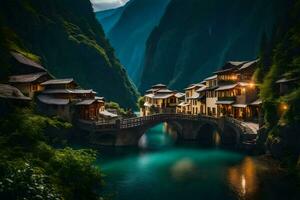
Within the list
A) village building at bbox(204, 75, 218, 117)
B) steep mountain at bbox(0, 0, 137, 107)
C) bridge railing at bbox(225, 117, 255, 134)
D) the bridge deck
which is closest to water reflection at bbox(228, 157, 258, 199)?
bridge railing at bbox(225, 117, 255, 134)

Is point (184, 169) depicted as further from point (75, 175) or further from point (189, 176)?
point (75, 175)

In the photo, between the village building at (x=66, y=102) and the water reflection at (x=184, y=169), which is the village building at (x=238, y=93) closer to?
the water reflection at (x=184, y=169)

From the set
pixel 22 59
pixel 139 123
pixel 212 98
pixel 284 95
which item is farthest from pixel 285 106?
pixel 22 59

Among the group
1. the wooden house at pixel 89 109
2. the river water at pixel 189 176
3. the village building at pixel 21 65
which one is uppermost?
the village building at pixel 21 65

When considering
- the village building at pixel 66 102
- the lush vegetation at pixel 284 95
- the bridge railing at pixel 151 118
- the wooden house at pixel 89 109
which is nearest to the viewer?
the lush vegetation at pixel 284 95

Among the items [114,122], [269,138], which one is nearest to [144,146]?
[114,122]

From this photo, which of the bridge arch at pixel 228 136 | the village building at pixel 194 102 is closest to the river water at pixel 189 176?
the bridge arch at pixel 228 136

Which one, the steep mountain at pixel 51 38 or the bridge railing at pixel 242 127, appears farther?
the steep mountain at pixel 51 38

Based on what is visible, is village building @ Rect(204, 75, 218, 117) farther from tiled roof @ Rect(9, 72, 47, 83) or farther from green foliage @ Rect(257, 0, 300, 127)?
tiled roof @ Rect(9, 72, 47, 83)
